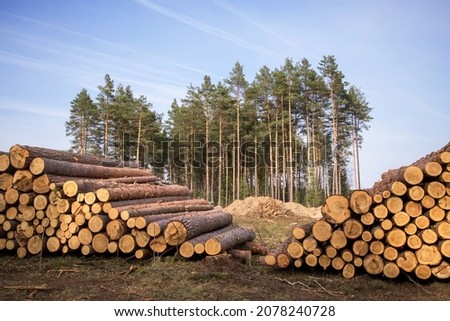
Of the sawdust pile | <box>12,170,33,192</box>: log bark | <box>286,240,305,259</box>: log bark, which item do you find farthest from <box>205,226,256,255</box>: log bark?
the sawdust pile

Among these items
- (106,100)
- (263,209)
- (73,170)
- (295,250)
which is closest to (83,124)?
(106,100)

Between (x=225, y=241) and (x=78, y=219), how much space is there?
326 cm

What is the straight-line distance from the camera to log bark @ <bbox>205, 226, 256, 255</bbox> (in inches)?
309

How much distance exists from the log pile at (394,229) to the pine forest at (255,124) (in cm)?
2677

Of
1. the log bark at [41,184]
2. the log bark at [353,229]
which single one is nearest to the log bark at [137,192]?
the log bark at [41,184]

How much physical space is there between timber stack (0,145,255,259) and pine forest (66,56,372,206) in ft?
86.4

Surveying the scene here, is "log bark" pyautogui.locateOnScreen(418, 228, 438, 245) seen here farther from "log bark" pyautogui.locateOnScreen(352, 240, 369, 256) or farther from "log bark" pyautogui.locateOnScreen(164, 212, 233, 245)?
"log bark" pyautogui.locateOnScreen(164, 212, 233, 245)

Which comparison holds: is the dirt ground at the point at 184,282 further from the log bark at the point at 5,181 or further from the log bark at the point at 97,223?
the log bark at the point at 5,181

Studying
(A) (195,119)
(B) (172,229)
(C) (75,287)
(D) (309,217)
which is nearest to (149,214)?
(B) (172,229)

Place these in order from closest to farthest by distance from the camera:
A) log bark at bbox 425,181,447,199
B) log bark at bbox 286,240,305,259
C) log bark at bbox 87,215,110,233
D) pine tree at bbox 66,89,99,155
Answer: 1. log bark at bbox 425,181,447,199
2. log bark at bbox 286,240,305,259
3. log bark at bbox 87,215,110,233
4. pine tree at bbox 66,89,99,155

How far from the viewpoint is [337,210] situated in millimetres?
7059

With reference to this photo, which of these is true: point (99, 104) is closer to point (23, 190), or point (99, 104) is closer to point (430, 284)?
point (23, 190)
